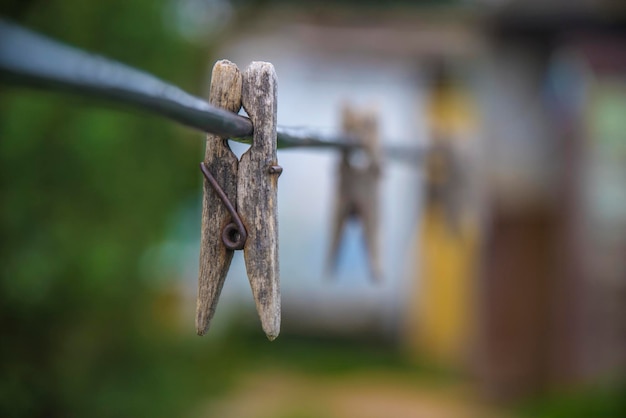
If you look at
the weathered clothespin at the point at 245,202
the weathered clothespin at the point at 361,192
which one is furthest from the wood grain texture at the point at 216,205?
the weathered clothespin at the point at 361,192

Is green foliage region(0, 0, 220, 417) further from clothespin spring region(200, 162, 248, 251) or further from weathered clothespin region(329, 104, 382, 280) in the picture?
clothespin spring region(200, 162, 248, 251)

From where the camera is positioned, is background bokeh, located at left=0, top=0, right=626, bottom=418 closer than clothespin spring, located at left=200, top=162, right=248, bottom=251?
No

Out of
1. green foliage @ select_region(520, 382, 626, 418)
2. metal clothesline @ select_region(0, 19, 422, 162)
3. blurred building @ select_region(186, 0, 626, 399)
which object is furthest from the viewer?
blurred building @ select_region(186, 0, 626, 399)

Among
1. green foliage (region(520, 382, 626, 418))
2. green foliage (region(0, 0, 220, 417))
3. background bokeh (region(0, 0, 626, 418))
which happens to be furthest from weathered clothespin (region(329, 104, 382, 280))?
green foliage (region(520, 382, 626, 418))

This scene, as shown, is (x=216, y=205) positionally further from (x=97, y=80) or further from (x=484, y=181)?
Answer: (x=484, y=181)

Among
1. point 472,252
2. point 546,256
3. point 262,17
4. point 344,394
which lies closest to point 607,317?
point 546,256

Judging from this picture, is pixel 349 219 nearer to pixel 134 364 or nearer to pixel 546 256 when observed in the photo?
pixel 134 364

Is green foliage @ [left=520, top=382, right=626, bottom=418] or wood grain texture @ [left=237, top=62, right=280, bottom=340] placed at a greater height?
wood grain texture @ [left=237, top=62, right=280, bottom=340]

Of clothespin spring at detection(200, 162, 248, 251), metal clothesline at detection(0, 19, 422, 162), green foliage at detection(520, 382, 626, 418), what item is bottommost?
green foliage at detection(520, 382, 626, 418)
